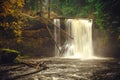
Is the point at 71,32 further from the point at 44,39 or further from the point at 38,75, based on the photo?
the point at 38,75

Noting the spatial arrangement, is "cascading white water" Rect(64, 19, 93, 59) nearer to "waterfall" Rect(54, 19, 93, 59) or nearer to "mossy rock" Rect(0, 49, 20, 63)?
"waterfall" Rect(54, 19, 93, 59)

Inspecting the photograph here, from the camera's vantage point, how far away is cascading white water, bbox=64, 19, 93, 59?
34906 millimetres

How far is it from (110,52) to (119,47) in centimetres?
188

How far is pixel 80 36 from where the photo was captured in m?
35.1

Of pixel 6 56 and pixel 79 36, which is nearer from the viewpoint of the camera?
pixel 6 56

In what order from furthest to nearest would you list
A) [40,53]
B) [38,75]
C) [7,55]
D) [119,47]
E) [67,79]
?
[40,53], [119,47], [7,55], [38,75], [67,79]

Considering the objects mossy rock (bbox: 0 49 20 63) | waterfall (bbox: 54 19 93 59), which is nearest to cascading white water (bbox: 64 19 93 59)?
waterfall (bbox: 54 19 93 59)

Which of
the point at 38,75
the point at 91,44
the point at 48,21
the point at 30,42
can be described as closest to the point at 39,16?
the point at 48,21

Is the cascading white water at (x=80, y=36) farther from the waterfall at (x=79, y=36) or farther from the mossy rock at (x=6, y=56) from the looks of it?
the mossy rock at (x=6, y=56)

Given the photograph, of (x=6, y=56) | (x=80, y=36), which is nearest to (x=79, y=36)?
(x=80, y=36)

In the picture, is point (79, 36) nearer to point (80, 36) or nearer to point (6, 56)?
point (80, 36)

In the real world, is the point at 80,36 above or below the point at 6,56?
above

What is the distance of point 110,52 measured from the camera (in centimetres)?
3241

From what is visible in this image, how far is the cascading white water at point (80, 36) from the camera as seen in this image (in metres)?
34.9
